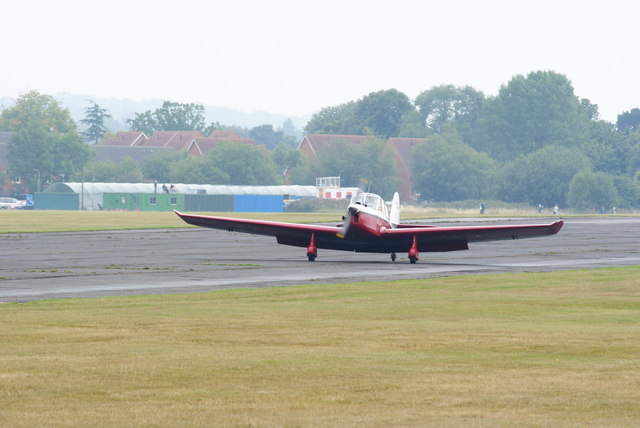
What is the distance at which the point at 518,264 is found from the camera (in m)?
34.4

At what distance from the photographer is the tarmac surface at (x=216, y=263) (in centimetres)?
2619

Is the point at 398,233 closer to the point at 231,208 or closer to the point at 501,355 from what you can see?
the point at 501,355

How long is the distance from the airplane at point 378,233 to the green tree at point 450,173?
422ft

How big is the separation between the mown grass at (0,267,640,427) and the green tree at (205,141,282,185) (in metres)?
147

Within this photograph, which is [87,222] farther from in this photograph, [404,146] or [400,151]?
[404,146]

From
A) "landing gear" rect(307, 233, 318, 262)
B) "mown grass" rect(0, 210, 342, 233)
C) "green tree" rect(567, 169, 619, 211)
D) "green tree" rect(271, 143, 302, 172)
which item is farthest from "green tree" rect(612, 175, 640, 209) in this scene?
"landing gear" rect(307, 233, 318, 262)

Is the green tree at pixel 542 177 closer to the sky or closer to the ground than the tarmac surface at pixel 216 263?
closer to the sky

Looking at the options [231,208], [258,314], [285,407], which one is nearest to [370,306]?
[258,314]

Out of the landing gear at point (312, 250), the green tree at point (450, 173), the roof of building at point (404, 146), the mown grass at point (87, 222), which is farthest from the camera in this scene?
the roof of building at point (404, 146)

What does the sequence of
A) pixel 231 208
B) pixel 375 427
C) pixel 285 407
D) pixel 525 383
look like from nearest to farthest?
1. pixel 375 427
2. pixel 285 407
3. pixel 525 383
4. pixel 231 208

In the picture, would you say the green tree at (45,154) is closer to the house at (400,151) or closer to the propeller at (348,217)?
the house at (400,151)

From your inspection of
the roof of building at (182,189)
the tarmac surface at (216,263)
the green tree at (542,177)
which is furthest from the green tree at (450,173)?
the tarmac surface at (216,263)

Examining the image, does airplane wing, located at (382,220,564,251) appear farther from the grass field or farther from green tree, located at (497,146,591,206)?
green tree, located at (497,146,591,206)

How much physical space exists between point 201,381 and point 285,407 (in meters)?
1.66
